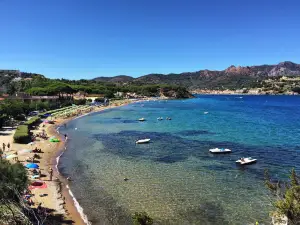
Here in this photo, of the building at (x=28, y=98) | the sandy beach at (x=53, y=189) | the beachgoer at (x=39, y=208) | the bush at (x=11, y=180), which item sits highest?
the building at (x=28, y=98)

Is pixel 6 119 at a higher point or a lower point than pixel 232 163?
higher

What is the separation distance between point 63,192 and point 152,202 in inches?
321

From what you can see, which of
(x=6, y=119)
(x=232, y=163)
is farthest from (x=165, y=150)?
(x=6, y=119)

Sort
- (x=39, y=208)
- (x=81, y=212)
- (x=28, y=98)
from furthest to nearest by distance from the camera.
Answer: (x=28, y=98), (x=81, y=212), (x=39, y=208)

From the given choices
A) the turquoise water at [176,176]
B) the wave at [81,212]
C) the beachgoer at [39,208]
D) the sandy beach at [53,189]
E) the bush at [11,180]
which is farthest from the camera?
the turquoise water at [176,176]

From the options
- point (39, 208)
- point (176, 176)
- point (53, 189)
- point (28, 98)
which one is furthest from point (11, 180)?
point (28, 98)

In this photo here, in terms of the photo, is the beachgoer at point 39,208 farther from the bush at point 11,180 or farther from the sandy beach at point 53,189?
the bush at point 11,180

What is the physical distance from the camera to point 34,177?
26531 millimetres

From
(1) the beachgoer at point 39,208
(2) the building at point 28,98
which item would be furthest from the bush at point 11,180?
(2) the building at point 28,98

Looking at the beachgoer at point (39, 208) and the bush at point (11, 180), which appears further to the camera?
the beachgoer at point (39, 208)

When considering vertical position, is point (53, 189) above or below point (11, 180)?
below

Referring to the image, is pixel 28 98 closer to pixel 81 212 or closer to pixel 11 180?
pixel 81 212

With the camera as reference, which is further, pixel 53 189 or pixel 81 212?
pixel 53 189

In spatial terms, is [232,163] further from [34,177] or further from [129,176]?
[34,177]
